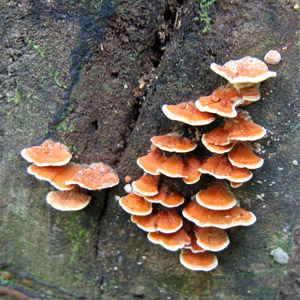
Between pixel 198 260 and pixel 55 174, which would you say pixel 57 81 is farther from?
pixel 198 260

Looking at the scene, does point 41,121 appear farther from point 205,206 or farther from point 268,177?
point 268,177

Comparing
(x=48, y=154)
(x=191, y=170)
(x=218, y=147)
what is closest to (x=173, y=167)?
(x=191, y=170)

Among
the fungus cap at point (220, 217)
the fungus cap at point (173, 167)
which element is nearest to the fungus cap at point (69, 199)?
the fungus cap at point (173, 167)

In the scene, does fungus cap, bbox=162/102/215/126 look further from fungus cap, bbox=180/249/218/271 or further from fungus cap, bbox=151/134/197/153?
fungus cap, bbox=180/249/218/271

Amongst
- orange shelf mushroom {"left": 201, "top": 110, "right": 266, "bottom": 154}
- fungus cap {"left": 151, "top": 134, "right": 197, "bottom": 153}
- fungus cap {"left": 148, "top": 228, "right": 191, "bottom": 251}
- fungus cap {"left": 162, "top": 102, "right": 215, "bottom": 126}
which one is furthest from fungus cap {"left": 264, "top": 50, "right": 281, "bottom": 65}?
fungus cap {"left": 148, "top": 228, "right": 191, "bottom": 251}

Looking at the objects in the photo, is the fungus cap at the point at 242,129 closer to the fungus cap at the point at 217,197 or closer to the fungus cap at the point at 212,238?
the fungus cap at the point at 217,197

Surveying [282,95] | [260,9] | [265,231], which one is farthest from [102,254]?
[260,9]

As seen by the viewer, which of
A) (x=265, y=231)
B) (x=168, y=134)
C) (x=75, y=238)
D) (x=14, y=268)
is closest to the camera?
(x=168, y=134)
